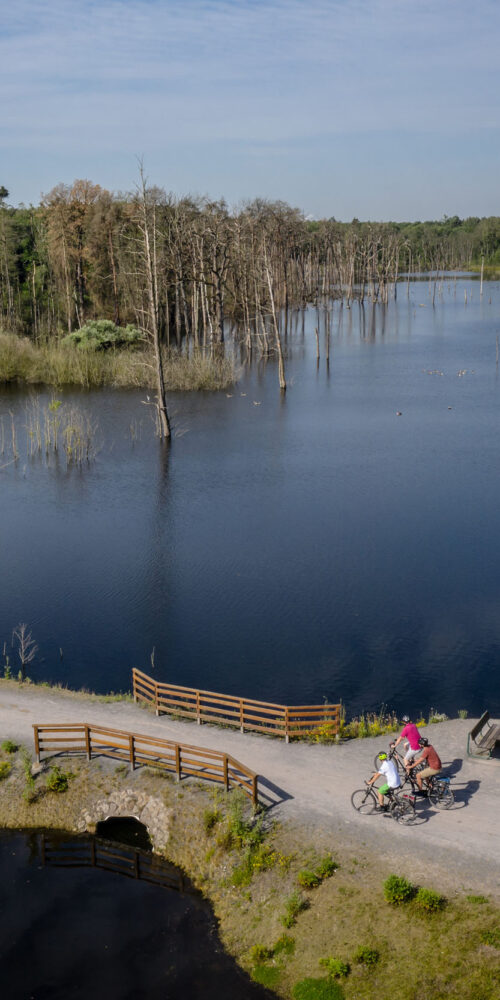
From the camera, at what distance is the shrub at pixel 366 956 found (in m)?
17.0

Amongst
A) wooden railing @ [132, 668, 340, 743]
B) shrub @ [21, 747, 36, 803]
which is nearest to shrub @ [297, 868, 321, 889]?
wooden railing @ [132, 668, 340, 743]

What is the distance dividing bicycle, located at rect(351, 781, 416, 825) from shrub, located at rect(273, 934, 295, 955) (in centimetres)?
355

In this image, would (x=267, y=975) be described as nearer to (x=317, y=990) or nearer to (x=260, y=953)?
(x=260, y=953)

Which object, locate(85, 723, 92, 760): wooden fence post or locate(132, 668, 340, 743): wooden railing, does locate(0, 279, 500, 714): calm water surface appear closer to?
locate(132, 668, 340, 743): wooden railing

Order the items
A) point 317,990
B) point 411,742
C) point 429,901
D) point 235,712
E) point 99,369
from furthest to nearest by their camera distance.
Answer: point 99,369
point 235,712
point 411,742
point 429,901
point 317,990

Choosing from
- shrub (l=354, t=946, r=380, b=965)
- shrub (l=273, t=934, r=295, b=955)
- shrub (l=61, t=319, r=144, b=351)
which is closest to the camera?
shrub (l=354, t=946, r=380, b=965)

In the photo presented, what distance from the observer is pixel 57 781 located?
23.3 m

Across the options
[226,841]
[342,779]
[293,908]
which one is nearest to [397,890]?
[293,908]

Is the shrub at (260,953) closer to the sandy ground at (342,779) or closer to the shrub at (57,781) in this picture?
the sandy ground at (342,779)

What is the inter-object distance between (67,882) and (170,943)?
3.51 meters

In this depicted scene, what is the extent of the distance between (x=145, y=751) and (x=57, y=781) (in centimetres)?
243

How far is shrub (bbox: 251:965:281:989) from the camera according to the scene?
1730 centimetres

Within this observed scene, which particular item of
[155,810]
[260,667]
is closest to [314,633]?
[260,667]

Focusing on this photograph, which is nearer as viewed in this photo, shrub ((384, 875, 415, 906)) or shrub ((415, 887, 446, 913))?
shrub ((415, 887, 446, 913))
